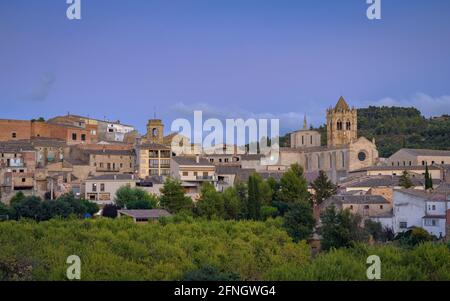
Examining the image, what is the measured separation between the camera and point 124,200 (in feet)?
158

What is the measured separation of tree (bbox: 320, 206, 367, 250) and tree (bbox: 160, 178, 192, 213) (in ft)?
32.6

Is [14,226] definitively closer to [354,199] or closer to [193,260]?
[193,260]

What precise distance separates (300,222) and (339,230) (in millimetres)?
4564

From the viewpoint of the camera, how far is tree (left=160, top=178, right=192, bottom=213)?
45.9 metres

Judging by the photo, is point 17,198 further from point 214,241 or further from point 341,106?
point 341,106

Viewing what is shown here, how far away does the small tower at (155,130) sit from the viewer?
6712cm

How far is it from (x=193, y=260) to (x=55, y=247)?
4.78 meters

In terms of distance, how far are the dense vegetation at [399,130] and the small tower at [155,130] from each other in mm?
22195

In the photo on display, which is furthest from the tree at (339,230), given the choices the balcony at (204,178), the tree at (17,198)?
the tree at (17,198)

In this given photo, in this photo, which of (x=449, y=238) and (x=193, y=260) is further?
(x=449, y=238)

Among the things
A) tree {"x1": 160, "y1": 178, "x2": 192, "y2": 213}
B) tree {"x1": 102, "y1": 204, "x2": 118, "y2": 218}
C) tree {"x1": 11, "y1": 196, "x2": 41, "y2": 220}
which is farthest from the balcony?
tree {"x1": 11, "y1": 196, "x2": 41, "y2": 220}

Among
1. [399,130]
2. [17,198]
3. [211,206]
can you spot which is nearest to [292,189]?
[211,206]

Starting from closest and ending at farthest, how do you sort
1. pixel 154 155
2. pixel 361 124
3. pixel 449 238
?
pixel 449 238
pixel 154 155
pixel 361 124
